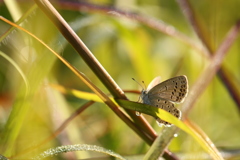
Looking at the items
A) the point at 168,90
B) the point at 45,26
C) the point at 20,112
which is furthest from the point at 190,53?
the point at 20,112

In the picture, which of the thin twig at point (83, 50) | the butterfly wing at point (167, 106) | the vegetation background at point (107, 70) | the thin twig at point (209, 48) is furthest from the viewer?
the thin twig at point (209, 48)

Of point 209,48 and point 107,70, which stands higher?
point 107,70

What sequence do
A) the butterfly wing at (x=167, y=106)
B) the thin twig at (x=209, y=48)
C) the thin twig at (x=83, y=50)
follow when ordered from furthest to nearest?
the thin twig at (x=209, y=48), the butterfly wing at (x=167, y=106), the thin twig at (x=83, y=50)

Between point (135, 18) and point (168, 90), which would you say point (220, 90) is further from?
point (168, 90)

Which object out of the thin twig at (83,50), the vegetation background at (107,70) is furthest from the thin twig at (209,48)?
the thin twig at (83,50)

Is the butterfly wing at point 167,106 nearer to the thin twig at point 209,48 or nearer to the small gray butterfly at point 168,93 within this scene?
the small gray butterfly at point 168,93

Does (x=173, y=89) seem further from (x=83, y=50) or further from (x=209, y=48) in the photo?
(x=209, y=48)

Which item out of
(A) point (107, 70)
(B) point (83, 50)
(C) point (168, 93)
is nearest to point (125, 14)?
(A) point (107, 70)
